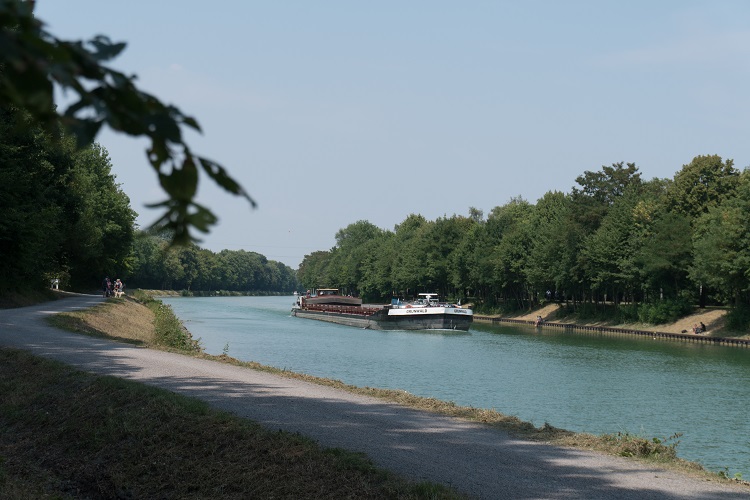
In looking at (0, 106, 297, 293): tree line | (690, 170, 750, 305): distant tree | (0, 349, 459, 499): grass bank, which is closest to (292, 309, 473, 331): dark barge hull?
(690, 170, 750, 305): distant tree

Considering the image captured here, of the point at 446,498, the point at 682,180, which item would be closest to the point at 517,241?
the point at 682,180

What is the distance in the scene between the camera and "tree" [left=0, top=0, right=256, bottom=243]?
2424 millimetres

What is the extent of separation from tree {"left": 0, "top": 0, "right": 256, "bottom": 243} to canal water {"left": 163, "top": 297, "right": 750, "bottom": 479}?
580 inches

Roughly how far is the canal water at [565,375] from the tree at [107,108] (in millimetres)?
14733

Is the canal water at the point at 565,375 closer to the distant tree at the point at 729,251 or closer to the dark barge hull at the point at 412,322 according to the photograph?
the distant tree at the point at 729,251

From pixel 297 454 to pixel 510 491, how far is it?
2.70m

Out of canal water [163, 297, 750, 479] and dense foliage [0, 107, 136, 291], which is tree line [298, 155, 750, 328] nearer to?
canal water [163, 297, 750, 479]

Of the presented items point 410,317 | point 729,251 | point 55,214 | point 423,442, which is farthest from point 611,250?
point 423,442

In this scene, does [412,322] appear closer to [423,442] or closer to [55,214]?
[55,214]

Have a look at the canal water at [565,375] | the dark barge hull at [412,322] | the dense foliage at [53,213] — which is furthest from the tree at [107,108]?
the dark barge hull at [412,322]

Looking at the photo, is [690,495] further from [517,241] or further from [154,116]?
[517,241]

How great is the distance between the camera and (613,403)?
26469 millimetres

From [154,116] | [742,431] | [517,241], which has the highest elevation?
[517,241]

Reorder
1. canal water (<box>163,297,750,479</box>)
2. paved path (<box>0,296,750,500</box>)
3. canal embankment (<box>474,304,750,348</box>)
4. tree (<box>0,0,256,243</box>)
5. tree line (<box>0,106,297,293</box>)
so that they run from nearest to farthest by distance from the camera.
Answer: tree (<box>0,0,256,243</box>)
paved path (<box>0,296,750,500</box>)
canal water (<box>163,297,750,479</box>)
tree line (<box>0,106,297,293</box>)
canal embankment (<box>474,304,750,348</box>)
